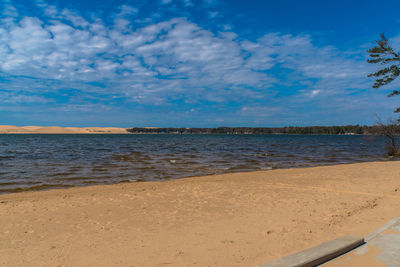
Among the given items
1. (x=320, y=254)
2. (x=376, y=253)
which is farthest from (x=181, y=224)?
(x=376, y=253)

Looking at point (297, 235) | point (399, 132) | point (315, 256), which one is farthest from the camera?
point (399, 132)

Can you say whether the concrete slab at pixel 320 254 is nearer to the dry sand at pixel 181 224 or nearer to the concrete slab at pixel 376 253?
the concrete slab at pixel 376 253

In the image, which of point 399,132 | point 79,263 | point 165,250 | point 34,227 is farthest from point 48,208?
point 399,132

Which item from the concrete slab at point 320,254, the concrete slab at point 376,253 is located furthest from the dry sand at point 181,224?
the concrete slab at point 376,253

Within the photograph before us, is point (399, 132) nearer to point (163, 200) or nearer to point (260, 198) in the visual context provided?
point (260, 198)

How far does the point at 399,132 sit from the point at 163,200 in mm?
30961

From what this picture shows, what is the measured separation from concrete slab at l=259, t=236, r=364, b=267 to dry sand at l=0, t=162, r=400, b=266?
53 centimetres

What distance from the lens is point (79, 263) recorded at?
12.9 ft

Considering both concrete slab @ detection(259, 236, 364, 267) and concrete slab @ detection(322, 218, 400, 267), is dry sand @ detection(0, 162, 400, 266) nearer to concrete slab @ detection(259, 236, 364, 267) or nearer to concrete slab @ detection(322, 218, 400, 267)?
concrete slab @ detection(259, 236, 364, 267)

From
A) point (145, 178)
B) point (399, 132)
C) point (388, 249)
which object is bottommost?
point (145, 178)

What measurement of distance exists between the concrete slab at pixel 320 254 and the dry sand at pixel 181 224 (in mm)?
532

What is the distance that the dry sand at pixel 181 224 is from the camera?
165 inches

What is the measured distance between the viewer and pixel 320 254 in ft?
11.8

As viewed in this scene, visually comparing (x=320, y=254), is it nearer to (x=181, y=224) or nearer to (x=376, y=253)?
A: (x=376, y=253)
